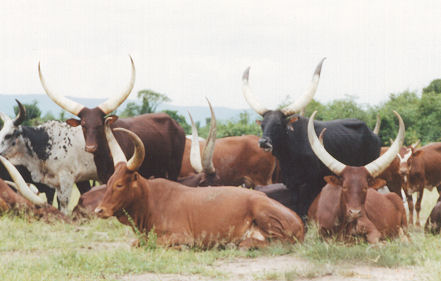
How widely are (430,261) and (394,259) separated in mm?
318

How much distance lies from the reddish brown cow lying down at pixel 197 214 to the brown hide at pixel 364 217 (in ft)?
1.15

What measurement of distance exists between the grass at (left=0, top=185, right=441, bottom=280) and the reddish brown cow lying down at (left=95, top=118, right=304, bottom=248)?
0.17 metres

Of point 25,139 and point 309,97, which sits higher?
point 309,97

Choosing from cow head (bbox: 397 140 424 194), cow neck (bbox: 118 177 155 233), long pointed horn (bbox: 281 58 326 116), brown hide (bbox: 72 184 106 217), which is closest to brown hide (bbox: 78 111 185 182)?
brown hide (bbox: 72 184 106 217)

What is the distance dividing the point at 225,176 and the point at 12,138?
395 centimetres

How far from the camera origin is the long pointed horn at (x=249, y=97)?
825 cm

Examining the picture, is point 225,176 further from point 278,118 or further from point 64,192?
point 278,118

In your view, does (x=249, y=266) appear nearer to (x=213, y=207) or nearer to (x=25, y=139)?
(x=213, y=207)

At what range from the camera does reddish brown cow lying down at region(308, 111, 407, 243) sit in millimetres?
5832

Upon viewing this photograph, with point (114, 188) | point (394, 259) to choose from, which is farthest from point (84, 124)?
point (394, 259)

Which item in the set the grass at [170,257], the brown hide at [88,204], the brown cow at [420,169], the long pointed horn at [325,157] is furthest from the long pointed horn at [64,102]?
the brown cow at [420,169]

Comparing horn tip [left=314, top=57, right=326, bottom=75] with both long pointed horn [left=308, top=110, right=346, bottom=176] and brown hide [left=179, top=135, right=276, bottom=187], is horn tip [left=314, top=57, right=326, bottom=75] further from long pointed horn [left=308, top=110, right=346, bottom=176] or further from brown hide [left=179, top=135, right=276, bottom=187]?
brown hide [left=179, top=135, right=276, bottom=187]

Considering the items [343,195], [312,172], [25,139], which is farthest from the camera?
[25,139]

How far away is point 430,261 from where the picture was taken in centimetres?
541
